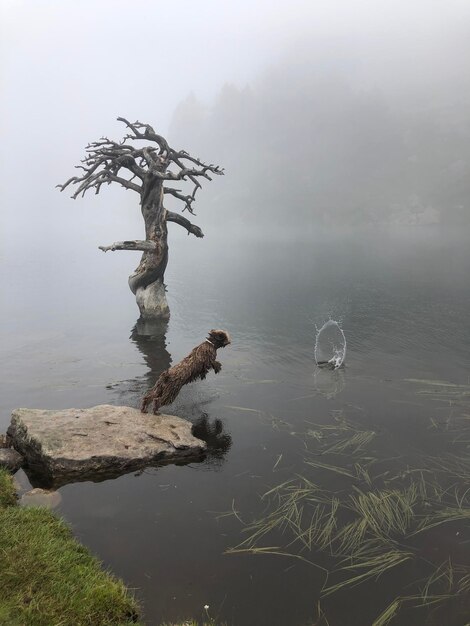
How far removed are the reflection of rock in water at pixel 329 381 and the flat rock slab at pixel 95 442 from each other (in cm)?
657

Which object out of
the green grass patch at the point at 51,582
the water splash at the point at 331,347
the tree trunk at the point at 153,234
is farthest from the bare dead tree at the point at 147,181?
the green grass patch at the point at 51,582

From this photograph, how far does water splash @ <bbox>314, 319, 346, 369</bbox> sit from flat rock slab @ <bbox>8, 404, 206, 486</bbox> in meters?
10.1

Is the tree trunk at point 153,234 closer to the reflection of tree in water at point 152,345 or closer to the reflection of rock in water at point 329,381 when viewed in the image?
the reflection of tree in water at point 152,345

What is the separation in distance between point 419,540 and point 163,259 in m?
22.4

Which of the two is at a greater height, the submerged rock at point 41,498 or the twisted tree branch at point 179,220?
the twisted tree branch at point 179,220

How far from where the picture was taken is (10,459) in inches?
435

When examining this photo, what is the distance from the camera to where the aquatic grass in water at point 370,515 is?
8031mm

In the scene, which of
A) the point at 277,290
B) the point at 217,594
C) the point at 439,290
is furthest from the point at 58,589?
the point at 439,290

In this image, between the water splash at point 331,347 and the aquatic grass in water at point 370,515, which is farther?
the water splash at point 331,347

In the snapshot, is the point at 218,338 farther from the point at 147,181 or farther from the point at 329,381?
the point at 147,181

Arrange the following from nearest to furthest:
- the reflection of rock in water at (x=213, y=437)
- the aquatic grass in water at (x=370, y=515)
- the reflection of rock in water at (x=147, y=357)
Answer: the aquatic grass in water at (x=370, y=515), the reflection of rock in water at (x=213, y=437), the reflection of rock in water at (x=147, y=357)

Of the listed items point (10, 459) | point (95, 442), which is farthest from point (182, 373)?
point (10, 459)

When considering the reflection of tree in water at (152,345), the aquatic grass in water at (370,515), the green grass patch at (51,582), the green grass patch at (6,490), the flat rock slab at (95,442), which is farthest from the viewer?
the reflection of tree in water at (152,345)

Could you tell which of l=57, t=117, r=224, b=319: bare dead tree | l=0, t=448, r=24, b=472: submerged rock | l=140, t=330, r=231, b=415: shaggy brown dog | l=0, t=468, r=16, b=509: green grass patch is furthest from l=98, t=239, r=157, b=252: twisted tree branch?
l=0, t=468, r=16, b=509: green grass patch
